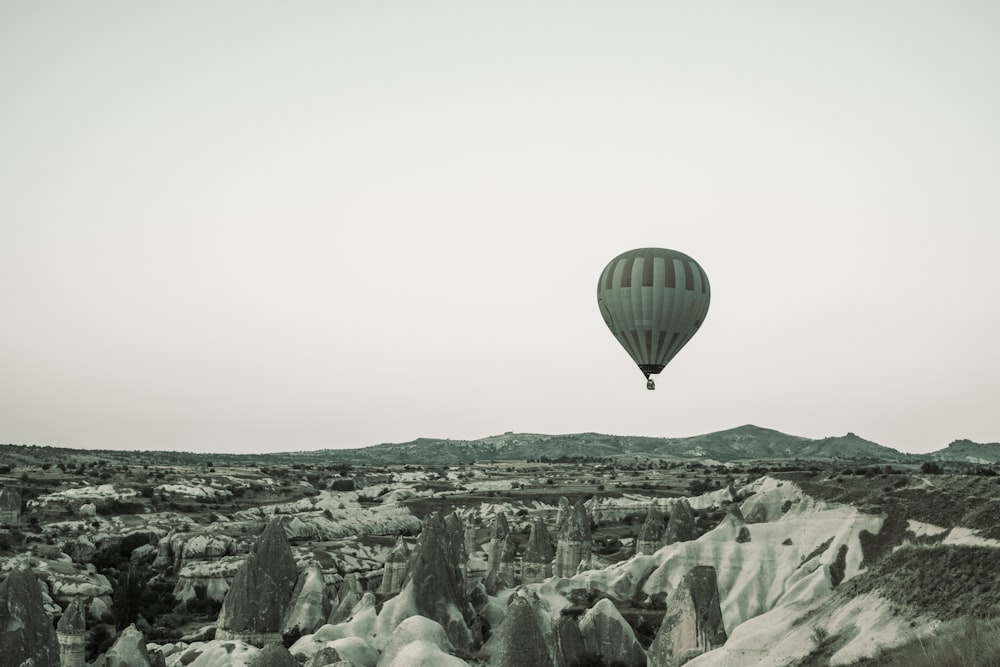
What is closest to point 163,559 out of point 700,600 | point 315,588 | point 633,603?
point 315,588

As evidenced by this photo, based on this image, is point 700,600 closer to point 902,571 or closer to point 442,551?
point 902,571

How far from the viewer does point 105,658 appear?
107 feet

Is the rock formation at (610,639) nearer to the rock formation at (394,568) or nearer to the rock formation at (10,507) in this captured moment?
the rock formation at (394,568)

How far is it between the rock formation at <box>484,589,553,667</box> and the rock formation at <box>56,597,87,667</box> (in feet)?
60.0

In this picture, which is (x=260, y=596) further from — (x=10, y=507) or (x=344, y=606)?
(x=10, y=507)

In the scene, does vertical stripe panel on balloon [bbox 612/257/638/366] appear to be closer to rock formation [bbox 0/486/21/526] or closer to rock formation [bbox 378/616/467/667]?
rock formation [bbox 378/616/467/667]

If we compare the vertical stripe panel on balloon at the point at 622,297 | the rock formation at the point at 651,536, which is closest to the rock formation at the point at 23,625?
the vertical stripe panel on balloon at the point at 622,297

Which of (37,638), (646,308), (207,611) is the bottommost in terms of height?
(207,611)

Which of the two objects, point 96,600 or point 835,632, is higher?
point 835,632

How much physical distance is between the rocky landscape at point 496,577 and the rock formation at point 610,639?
82 mm

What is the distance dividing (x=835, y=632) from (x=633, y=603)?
28.6m

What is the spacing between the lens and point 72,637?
35.0 metres

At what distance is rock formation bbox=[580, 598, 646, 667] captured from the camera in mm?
37344

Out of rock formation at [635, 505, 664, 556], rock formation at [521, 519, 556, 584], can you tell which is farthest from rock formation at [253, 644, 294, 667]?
rock formation at [635, 505, 664, 556]
